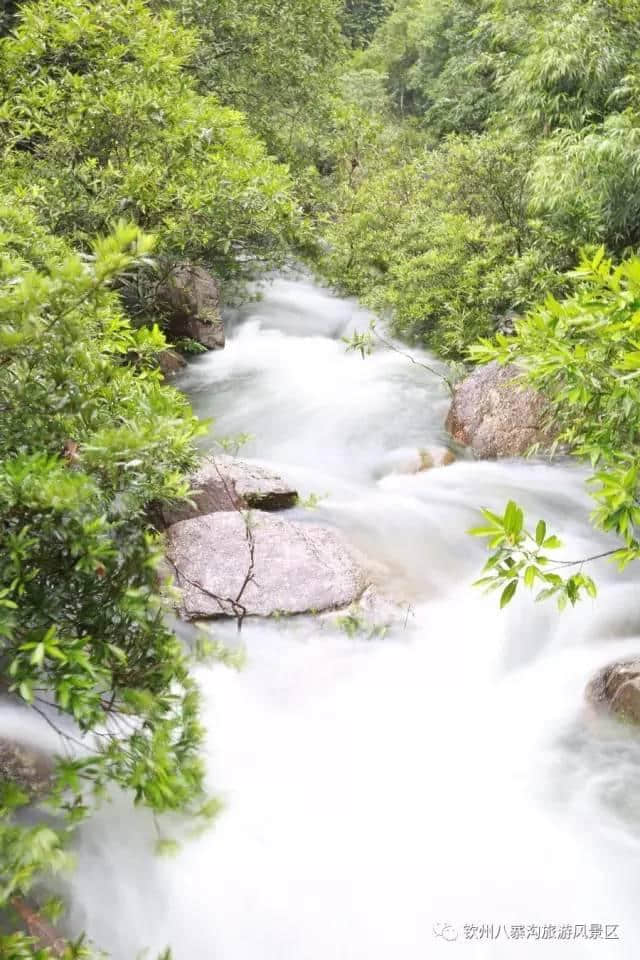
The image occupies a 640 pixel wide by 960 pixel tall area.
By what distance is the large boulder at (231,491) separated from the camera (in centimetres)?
570

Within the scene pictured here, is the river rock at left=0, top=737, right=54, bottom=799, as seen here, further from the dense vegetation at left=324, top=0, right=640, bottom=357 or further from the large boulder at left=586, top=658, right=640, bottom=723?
the dense vegetation at left=324, top=0, right=640, bottom=357

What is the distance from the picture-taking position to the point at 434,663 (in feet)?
15.7

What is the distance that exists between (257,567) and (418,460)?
2.99m

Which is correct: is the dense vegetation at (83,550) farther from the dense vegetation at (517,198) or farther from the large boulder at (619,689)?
the dense vegetation at (517,198)

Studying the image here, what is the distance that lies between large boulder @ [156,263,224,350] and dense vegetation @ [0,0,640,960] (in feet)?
3.56

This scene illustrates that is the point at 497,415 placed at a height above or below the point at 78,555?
below

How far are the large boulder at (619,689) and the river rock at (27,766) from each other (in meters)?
3.13

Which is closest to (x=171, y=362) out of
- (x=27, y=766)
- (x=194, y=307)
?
(x=194, y=307)

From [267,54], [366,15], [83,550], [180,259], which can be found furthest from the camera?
[366,15]

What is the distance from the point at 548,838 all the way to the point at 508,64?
1258 centimetres

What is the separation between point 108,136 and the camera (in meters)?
6.57

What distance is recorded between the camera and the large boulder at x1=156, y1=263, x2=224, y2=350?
9.49m

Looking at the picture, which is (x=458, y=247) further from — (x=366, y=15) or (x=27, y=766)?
(x=366, y=15)

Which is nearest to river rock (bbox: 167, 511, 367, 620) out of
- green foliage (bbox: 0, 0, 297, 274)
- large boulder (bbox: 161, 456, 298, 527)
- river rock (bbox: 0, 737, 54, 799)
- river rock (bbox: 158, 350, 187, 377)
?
large boulder (bbox: 161, 456, 298, 527)
